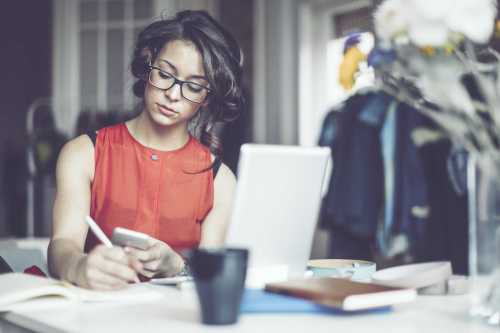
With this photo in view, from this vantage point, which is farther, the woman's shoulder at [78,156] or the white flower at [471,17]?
the woman's shoulder at [78,156]

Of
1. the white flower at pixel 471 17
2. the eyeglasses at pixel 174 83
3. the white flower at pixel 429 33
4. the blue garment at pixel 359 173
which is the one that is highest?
the white flower at pixel 471 17

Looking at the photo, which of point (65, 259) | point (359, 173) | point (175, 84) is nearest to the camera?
point (65, 259)

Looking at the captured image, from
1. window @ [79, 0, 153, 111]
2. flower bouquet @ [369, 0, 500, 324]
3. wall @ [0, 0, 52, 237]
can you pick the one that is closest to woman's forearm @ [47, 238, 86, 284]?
flower bouquet @ [369, 0, 500, 324]

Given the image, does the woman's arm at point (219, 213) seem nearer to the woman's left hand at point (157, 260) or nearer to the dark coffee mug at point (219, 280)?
the woman's left hand at point (157, 260)

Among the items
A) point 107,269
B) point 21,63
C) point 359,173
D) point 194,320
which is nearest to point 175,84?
point 107,269

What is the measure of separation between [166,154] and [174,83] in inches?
10.4

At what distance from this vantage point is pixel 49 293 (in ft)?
3.81

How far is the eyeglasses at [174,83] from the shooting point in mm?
1732

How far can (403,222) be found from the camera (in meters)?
3.01

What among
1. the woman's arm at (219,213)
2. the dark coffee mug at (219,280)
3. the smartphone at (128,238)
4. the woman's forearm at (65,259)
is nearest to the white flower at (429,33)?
the dark coffee mug at (219,280)

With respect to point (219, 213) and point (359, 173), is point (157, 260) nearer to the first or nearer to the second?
point (219, 213)

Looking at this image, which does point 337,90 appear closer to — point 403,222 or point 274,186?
point 403,222

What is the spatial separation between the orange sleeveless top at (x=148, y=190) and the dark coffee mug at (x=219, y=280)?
89cm

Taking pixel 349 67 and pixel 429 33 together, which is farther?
pixel 349 67
